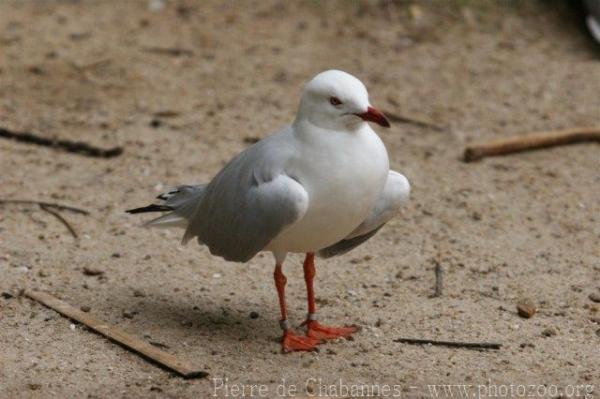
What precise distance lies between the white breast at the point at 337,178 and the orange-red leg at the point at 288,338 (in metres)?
0.42

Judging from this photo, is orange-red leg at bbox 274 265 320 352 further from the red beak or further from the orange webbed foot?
the red beak

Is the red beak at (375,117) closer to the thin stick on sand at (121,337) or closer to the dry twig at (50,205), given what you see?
the thin stick on sand at (121,337)

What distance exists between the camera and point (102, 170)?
6645 millimetres

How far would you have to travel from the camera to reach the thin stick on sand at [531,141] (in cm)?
684

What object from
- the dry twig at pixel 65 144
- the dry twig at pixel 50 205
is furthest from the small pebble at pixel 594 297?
the dry twig at pixel 65 144

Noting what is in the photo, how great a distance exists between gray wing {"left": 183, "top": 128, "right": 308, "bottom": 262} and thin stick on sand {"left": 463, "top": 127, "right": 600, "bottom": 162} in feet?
8.47

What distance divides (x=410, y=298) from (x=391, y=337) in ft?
1.48

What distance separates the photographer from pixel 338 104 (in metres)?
4.32

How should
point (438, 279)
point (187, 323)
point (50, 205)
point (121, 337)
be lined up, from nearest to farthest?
point (121, 337) → point (187, 323) → point (438, 279) → point (50, 205)

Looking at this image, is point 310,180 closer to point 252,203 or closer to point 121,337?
point 252,203

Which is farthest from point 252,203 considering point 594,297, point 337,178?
point 594,297

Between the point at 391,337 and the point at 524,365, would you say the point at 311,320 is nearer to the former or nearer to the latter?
the point at 391,337

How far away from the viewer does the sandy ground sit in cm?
455

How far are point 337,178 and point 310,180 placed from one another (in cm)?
11
